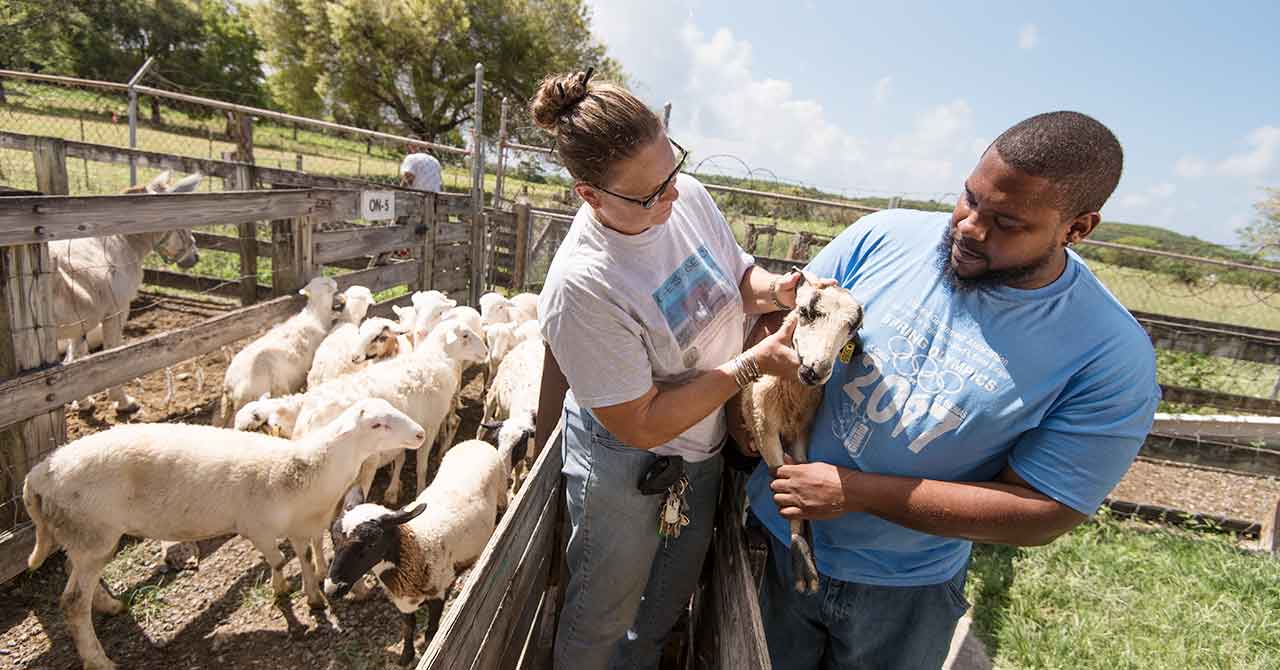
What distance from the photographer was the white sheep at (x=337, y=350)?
5.07 meters

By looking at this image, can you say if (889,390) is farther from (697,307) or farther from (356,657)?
(356,657)

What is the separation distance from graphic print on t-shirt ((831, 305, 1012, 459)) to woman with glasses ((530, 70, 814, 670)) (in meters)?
0.28

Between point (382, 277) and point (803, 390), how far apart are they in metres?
6.53

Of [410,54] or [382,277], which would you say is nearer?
[382,277]

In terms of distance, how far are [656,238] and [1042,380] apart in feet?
3.72

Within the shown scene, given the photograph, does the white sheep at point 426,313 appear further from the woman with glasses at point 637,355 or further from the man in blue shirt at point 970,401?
the man in blue shirt at point 970,401

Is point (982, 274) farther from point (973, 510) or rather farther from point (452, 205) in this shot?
point (452, 205)

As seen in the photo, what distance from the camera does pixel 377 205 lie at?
22.0 ft

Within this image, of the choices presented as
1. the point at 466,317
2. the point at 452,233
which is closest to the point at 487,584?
the point at 466,317

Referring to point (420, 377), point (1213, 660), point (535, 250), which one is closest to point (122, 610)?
point (420, 377)

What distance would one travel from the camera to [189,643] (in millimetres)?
3189

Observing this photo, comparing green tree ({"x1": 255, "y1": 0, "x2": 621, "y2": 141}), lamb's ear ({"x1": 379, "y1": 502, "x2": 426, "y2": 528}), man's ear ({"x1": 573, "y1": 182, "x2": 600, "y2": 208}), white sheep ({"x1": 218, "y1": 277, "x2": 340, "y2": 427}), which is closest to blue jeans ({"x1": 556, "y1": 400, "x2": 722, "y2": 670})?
man's ear ({"x1": 573, "y1": 182, "x2": 600, "y2": 208})

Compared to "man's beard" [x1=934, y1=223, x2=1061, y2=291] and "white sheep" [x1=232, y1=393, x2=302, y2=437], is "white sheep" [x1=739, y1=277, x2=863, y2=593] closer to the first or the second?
"man's beard" [x1=934, y1=223, x2=1061, y2=291]

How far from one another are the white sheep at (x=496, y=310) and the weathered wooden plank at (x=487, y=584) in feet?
16.1
